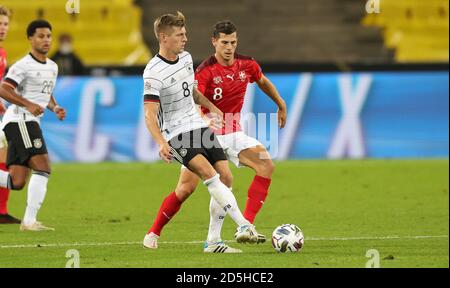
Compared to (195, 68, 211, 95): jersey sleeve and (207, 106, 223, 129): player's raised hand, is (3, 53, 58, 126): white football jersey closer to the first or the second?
(195, 68, 211, 95): jersey sleeve

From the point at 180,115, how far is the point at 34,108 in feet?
7.06

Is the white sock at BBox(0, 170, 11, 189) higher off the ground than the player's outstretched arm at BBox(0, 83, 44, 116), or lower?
lower

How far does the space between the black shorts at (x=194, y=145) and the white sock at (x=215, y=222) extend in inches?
16.4

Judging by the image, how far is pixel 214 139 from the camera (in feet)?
31.8

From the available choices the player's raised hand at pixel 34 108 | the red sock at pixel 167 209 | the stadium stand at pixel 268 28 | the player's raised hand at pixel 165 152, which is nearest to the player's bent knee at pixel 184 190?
the red sock at pixel 167 209

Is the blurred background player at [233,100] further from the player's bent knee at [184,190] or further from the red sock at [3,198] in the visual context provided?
the red sock at [3,198]

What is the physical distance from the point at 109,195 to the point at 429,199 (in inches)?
167

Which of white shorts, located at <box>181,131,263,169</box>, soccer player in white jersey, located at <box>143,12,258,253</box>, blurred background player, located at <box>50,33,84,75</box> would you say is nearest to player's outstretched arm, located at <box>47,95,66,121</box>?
white shorts, located at <box>181,131,263,169</box>

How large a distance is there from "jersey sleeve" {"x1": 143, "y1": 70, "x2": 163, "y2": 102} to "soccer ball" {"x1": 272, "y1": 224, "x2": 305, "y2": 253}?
5.02 ft

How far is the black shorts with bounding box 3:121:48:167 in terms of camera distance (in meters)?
11.5

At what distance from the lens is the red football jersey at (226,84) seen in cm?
1056

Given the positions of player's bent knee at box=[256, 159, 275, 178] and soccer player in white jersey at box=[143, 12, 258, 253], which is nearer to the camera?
soccer player in white jersey at box=[143, 12, 258, 253]

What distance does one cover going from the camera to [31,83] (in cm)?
1154

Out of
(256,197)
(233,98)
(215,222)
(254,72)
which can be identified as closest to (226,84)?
(233,98)
